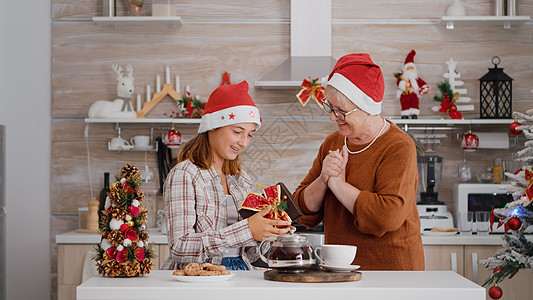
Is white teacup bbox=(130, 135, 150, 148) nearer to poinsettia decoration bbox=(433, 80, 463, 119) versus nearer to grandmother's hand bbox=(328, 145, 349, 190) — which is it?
poinsettia decoration bbox=(433, 80, 463, 119)

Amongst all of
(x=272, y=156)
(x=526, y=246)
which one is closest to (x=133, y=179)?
(x=526, y=246)

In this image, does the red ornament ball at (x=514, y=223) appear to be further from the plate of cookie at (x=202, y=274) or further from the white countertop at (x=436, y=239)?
the plate of cookie at (x=202, y=274)

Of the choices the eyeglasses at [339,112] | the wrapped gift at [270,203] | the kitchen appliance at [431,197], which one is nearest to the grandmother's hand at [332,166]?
the eyeglasses at [339,112]

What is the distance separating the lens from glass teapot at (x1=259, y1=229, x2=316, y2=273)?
1758 millimetres

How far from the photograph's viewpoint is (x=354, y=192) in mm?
2104

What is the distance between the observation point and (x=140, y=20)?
421 centimetres

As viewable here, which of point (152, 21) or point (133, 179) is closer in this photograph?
point (133, 179)

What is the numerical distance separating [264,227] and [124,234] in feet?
1.34

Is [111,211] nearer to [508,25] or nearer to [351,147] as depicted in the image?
[351,147]

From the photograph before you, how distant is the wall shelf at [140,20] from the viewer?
4168 mm

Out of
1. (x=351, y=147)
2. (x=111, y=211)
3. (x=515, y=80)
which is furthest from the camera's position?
(x=515, y=80)

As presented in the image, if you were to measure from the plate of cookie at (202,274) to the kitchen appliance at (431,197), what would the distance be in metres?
2.49

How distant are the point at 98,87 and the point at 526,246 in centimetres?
286

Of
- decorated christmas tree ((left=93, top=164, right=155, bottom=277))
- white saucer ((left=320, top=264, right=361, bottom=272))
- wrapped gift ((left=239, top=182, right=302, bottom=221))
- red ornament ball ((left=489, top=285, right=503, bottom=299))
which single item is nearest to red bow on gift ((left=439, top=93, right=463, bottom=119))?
red ornament ball ((left=489, top=285, right=503, bottom=299))
